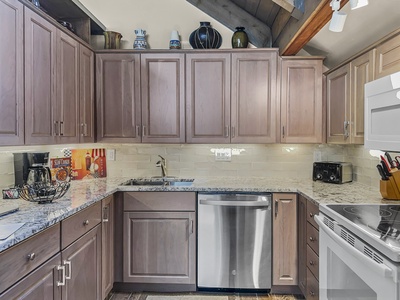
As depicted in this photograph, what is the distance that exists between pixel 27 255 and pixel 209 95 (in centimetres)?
199

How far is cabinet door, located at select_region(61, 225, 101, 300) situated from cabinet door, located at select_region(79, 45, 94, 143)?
3.09ft

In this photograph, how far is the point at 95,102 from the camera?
9.21 feet

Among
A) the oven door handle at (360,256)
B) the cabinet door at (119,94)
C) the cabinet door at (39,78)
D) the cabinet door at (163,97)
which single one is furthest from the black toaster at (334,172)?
the cabinet door at (39,78)

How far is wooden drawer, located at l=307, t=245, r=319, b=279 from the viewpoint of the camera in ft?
6.53

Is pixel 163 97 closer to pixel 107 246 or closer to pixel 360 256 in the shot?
pixel 107 246

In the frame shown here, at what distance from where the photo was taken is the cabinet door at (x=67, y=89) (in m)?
2.17

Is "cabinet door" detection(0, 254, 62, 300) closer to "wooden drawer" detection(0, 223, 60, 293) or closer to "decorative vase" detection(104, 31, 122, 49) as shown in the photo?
"wooden drawer" detection(0, 223, 60, 293)

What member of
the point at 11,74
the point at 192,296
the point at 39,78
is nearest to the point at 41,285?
the point at 11,74

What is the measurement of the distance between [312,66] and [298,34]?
0.61 metres

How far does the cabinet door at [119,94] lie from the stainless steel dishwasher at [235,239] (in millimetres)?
1016

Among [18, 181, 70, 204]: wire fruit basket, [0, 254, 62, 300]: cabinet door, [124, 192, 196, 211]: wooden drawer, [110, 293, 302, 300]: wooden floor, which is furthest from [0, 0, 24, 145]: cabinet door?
[110, 293, 302, 300]: wooden floor

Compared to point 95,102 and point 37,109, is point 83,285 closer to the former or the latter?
point 37,109

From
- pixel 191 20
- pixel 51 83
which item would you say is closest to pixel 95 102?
pixel 51 83

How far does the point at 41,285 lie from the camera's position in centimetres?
136
